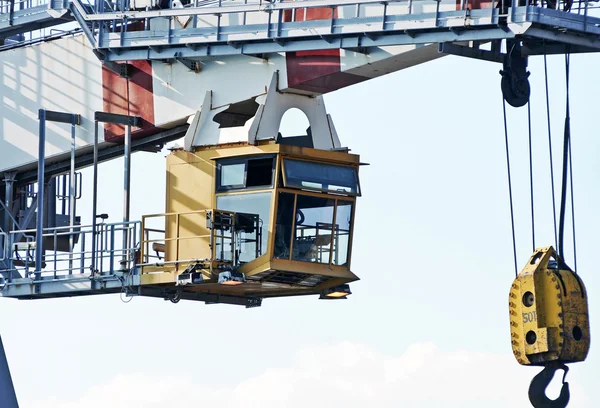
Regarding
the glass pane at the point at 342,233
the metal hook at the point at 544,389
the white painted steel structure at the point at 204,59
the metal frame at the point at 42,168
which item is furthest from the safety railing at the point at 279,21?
the metal hook at the point at 544,389

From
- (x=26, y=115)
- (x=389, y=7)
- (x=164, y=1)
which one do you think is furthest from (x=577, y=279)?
(x=26, y=115)

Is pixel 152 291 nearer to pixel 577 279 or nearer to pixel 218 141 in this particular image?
pixel 218 141

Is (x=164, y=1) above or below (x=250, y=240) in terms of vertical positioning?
above

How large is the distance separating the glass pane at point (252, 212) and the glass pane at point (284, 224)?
0.20 m

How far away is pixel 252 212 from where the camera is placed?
37625mm

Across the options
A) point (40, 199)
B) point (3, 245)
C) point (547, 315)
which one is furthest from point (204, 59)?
point (547, 315)

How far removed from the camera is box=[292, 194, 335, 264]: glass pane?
37656mm

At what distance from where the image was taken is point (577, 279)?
106 ft

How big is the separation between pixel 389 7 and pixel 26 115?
940cm

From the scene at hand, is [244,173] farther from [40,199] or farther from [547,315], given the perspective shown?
[547,315]

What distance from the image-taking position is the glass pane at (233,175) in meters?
38.0

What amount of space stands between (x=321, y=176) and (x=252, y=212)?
146 cm

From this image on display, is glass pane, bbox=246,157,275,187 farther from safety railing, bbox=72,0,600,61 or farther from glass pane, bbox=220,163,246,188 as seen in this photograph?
safety railing, bbox=72,0,600,61

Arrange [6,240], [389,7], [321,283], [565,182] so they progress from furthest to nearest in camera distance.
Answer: [6,240] → [321,283] → [389,7] → [565,182]
